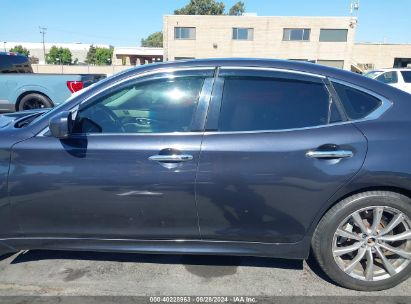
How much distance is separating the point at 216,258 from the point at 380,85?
188cm

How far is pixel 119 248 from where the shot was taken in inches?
101

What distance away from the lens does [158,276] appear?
2.77 meters

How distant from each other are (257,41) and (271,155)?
39.8 m

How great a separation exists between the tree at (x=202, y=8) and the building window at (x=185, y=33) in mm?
40539

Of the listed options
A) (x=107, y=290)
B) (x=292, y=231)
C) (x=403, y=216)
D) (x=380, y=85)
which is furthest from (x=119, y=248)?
(x=380, y=85)

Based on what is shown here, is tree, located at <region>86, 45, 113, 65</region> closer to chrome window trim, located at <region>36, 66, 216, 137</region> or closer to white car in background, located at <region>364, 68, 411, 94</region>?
white car in background, located at <region>364, 68, 411, 94</region>

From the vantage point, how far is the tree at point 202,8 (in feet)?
251

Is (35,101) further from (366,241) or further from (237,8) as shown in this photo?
(237,8)

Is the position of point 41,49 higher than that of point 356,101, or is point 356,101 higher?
point 41,49

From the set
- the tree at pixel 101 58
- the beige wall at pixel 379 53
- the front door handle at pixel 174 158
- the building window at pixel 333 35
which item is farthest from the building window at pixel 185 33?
the tree at pixel 101 58

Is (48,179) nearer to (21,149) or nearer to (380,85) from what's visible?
(21,149)

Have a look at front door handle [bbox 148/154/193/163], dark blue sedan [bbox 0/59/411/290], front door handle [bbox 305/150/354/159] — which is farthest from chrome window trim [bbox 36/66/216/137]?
front door handle [bbox 305/150/354/159]

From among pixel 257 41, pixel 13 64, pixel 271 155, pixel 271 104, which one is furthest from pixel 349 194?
pixel 257 41

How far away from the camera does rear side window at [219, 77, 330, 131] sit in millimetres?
2428
